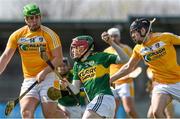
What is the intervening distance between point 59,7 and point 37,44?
29.7 metres

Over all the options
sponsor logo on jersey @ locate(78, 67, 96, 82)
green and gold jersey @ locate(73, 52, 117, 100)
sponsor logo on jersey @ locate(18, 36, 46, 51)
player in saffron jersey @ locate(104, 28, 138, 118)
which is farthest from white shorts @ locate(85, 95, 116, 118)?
player in saffron jersey @ locate(104, 28, 138, 118)

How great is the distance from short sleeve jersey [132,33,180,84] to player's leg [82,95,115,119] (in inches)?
50.1

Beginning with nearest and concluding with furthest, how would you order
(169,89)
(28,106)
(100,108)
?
(100,108) → (28,106) → (169,89)

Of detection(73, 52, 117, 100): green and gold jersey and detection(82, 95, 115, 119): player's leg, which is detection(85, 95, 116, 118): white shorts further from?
detection(73, 52, 117, 100): green and gold jersey

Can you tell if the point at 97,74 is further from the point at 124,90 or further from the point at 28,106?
the point at 124,90

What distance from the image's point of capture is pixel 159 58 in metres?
12.0

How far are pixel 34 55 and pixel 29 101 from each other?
0.73 m

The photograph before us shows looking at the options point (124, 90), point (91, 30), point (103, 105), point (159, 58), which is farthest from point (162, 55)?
point (91, 30)

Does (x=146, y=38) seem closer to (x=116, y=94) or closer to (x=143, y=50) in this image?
(x=143, y=50)

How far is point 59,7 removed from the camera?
136ft

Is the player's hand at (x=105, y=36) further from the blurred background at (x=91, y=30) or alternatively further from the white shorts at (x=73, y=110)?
the blurred background at (x=91, y=30)

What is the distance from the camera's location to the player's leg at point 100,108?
1090cm

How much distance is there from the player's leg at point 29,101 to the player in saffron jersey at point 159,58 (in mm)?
1265

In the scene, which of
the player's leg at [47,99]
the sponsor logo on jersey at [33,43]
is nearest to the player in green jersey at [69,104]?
the player's leg at [47,99]
